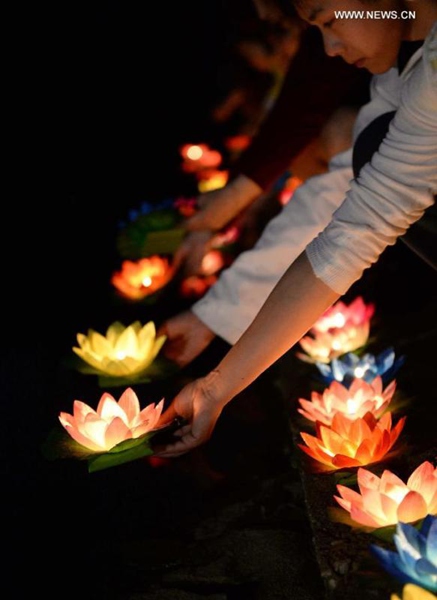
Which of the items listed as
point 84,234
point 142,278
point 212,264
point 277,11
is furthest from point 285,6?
point 84,234

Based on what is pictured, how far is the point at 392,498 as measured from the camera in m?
1.23

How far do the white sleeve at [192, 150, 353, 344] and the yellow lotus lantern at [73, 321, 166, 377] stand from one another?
0.21 meters

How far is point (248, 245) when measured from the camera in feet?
10.4

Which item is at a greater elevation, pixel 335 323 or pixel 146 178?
pixel 335 323

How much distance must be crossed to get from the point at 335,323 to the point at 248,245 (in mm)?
1116

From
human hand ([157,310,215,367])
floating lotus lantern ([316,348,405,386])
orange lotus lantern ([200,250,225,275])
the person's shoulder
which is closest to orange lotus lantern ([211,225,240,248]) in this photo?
orange lotus lantern ([200,250,225,275])

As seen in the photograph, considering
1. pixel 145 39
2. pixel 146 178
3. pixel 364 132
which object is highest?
pixel 364 132

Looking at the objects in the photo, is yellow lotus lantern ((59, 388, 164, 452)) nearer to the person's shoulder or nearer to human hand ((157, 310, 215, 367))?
human hand ((157, 310, 215, 367))

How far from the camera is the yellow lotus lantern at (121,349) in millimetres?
2102

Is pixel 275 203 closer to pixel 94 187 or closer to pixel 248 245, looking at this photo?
pixel 248 245

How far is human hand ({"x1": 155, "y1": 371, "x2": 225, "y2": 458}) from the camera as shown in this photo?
153 cm

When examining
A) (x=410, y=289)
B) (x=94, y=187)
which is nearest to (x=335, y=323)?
(x=410, y=289)

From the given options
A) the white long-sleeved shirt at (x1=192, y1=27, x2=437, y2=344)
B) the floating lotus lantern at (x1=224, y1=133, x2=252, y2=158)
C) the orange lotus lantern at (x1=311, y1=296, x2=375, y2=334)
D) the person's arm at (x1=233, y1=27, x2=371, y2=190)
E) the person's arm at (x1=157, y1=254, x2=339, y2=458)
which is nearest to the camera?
the white long-sleeved shirt at (x1=192, y1=27, x2=437, y2=344)

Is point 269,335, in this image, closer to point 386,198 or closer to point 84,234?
point 386,198
